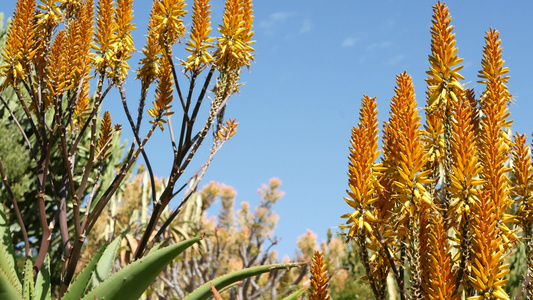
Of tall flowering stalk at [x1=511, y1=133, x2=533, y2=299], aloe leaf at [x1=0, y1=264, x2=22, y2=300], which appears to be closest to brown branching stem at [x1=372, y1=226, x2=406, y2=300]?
tall flowering stalk at [x1=511, y1=133, x2=533, y2=299]

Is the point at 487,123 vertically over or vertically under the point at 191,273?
under

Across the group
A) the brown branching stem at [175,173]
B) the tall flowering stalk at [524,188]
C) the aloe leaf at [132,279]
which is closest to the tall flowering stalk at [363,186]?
the tall flowering stalk at [524,188]

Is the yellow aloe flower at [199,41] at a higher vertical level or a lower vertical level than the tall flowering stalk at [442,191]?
higher

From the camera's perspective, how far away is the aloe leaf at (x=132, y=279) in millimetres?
1808

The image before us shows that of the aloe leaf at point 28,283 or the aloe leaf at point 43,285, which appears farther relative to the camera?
the aloe leaf at point 43,285

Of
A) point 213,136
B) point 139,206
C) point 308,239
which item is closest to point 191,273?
point 213,136

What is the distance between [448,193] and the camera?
1281 mm

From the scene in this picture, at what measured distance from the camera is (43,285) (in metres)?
2.17

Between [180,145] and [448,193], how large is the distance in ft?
4.06

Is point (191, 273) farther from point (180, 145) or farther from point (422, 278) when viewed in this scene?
point (422, 278)

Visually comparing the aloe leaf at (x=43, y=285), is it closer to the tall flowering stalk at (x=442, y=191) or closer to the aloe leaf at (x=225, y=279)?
the aloe leaf at (x=225, y=279)

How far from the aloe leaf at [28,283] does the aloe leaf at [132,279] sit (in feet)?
0.92

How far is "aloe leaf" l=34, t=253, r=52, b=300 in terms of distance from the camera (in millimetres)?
2105

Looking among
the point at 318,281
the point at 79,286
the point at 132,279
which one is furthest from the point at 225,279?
the point at 318,281
